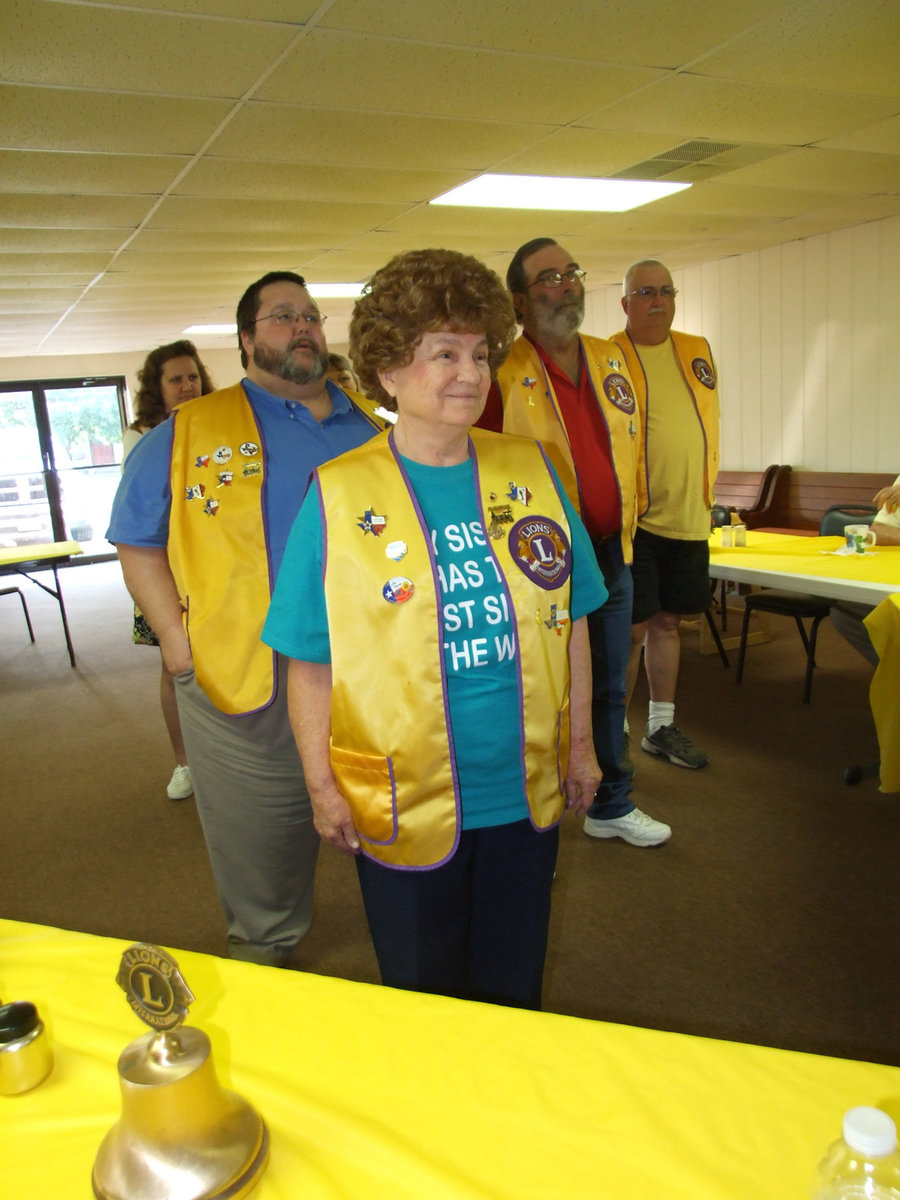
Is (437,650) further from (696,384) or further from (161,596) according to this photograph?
(696,384)

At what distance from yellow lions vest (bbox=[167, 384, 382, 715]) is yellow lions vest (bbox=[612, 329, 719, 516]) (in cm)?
164

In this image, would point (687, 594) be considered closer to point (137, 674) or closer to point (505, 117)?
point (505, 117)

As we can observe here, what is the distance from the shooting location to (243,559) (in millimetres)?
1777

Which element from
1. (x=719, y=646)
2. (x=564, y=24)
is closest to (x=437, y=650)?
(x=564, y=24)

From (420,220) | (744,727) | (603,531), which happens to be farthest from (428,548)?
(420,220)

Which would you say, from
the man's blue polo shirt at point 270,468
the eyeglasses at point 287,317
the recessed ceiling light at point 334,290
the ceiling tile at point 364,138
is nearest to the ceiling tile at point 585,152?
the ceiling tile at point 364,138

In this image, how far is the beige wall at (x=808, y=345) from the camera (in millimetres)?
6605

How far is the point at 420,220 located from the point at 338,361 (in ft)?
6.68

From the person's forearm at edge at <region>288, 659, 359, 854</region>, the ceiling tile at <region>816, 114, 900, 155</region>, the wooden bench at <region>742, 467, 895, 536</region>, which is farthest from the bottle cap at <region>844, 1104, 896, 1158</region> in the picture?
the wooden bench at <region>742, 467, 895, 536</region>

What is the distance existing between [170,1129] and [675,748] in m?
3.08

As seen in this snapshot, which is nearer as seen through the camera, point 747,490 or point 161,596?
point 161,596

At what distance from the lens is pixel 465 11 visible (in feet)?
8.29

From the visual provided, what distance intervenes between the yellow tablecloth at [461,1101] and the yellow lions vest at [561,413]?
1.57 metres

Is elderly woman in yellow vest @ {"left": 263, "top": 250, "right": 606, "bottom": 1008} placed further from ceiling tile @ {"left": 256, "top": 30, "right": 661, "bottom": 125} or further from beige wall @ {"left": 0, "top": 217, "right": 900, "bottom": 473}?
beige wall @ {"left": 0, "top": 217, "right": 900, "bottom": 473}
